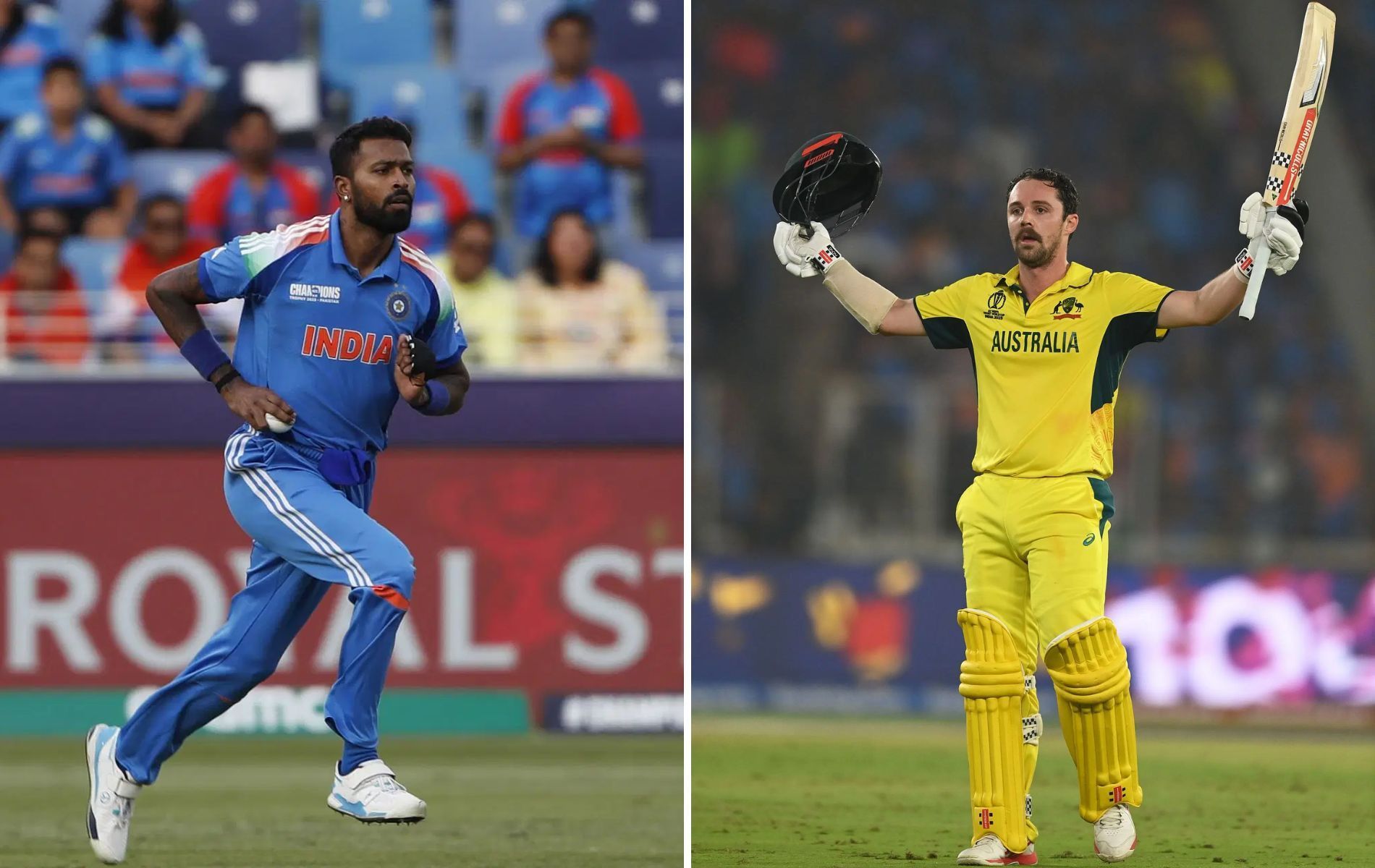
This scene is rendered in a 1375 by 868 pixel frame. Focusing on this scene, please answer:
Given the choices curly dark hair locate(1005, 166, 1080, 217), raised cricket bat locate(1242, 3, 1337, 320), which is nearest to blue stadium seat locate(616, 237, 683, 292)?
curly dark hair locate(1005, 166, 1080, 217)

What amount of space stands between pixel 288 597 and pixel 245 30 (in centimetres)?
859

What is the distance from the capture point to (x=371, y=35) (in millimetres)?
14938

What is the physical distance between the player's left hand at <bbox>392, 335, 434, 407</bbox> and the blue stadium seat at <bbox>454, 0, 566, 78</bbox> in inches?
334

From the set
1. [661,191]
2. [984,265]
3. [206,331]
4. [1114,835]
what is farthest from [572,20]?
[1114,835]

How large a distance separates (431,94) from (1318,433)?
7565 millimetres

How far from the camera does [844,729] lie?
44.7 feet

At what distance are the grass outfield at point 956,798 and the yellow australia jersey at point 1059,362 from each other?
4.48 feet

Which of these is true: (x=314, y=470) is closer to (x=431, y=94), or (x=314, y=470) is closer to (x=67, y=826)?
(x=67, y=826)

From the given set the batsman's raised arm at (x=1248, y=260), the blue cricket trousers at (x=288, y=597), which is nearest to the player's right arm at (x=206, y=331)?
the blue cricket trousers at (x=288, y=597)

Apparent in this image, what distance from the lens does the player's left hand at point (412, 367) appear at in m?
6.65

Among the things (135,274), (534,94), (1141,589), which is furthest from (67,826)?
(1141,589)

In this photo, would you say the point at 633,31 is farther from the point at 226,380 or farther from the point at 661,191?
the point at 226,380

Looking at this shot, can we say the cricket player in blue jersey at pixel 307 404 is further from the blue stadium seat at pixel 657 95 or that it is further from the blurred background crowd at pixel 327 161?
the blue stadium seat at pixel 657 95

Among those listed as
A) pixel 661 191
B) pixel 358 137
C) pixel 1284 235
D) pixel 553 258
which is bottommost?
pixel 1284 235
